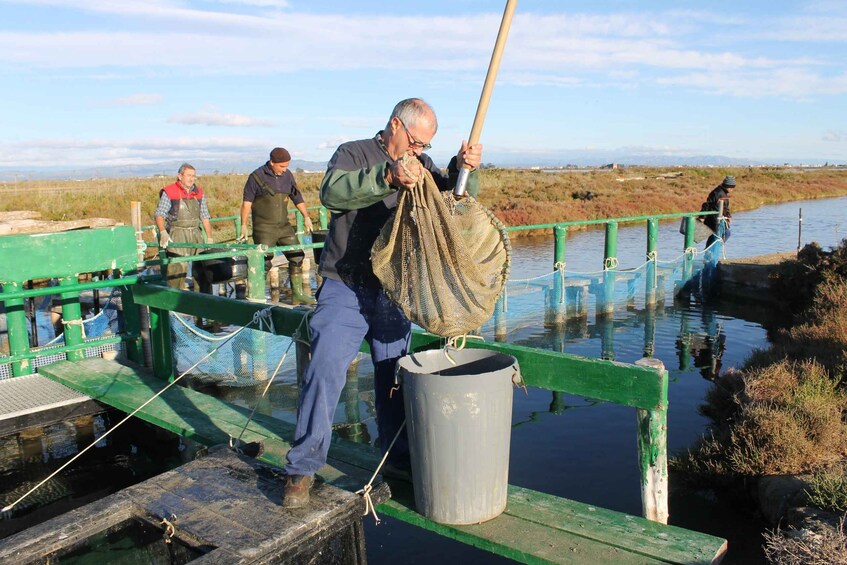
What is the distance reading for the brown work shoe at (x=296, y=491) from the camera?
138 inches

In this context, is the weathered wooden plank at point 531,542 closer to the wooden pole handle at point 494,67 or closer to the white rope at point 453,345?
the white rope at point 453,345

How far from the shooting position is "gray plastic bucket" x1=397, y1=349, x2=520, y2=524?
334 centimetres

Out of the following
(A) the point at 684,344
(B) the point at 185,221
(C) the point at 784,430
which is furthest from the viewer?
(A) the point at 684,344

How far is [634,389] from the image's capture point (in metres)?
3.49

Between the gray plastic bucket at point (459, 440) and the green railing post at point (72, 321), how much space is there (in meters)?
4.31

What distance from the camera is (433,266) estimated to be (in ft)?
11.2

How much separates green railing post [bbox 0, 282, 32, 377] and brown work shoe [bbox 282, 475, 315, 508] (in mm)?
3905

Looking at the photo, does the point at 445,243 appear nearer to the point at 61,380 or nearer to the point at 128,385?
the point at 128,385

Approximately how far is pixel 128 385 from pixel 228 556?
11.5ft

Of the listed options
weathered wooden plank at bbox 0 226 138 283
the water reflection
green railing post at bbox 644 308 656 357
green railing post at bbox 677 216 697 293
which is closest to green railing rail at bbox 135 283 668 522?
the water reflection

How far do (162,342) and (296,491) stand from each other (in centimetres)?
331

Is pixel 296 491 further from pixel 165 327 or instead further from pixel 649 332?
pixel 649 332

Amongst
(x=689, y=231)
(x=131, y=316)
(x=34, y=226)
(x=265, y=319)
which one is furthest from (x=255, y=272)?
(x=689, y=231)

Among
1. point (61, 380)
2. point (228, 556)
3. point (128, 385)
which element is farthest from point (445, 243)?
point (61, 380)
